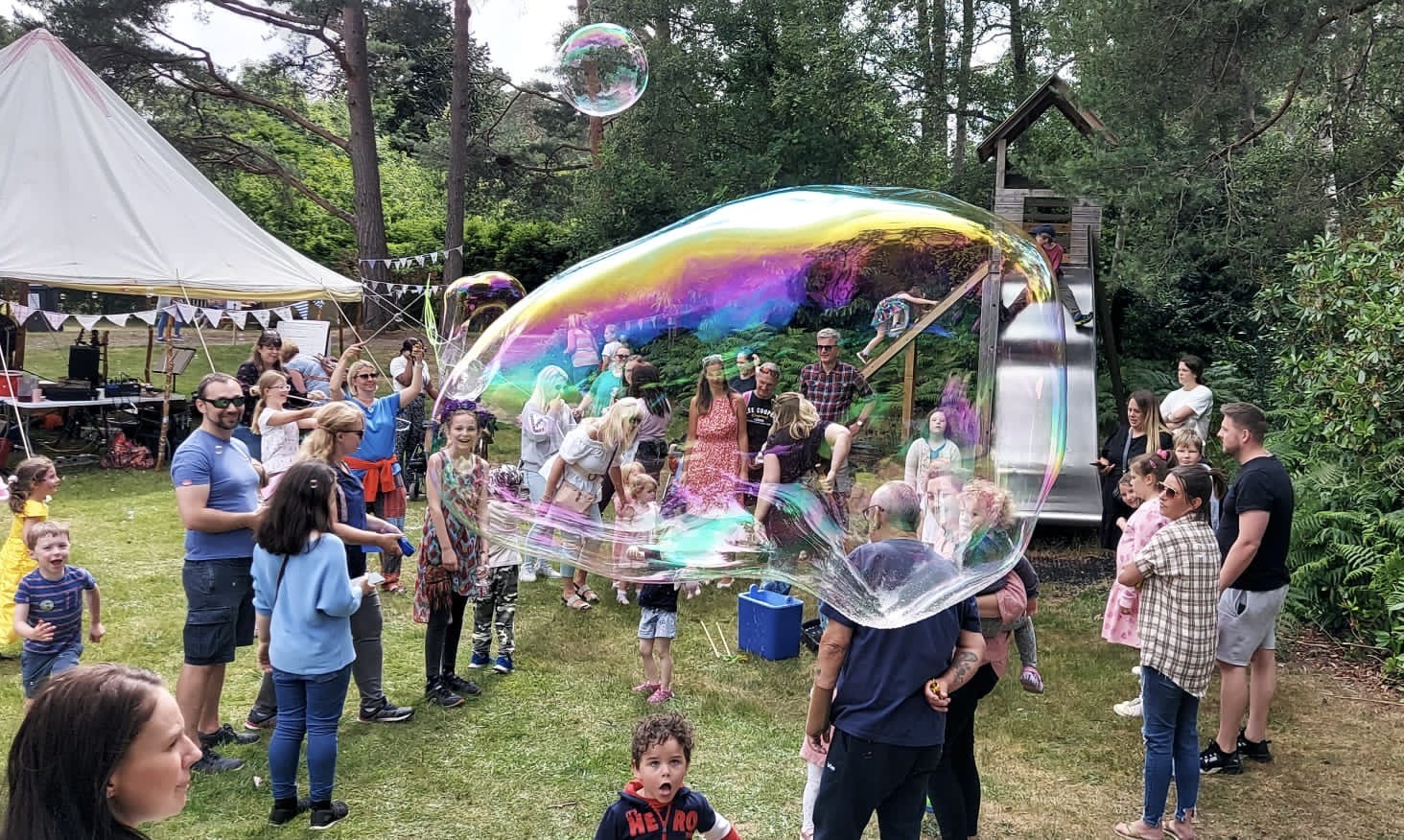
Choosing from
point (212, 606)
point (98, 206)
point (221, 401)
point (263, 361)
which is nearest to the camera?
point (221, 401)

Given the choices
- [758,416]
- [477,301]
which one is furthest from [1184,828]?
[477,301]

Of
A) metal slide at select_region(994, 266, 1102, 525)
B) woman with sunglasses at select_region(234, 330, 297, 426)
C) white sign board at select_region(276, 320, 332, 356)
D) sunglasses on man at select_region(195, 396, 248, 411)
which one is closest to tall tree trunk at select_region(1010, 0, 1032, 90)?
metal slide at select_region(994, 266, 1102, 525)

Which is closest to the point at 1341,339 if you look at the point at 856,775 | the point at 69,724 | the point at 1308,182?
the point at 1308,182

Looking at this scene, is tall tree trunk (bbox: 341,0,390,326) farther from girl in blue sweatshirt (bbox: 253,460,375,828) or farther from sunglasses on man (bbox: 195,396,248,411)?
girl in blue sweatshirt (bbox: 253,460,375,828)

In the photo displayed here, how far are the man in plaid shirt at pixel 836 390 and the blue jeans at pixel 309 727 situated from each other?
7.26 ft

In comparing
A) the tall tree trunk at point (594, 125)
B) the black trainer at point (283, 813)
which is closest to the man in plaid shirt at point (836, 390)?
the black trainer at point (283, 813)

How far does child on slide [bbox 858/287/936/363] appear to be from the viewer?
12.2 feet

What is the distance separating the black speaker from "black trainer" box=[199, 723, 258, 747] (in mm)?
9899

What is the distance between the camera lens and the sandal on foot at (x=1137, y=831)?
4.28m

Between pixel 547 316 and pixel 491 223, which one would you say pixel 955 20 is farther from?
pixel 547 316

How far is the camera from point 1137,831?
4301 millimetres

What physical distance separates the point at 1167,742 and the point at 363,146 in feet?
63.6

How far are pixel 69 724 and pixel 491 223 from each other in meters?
25.2

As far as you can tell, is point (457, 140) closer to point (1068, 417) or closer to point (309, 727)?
point (1068, 417)
